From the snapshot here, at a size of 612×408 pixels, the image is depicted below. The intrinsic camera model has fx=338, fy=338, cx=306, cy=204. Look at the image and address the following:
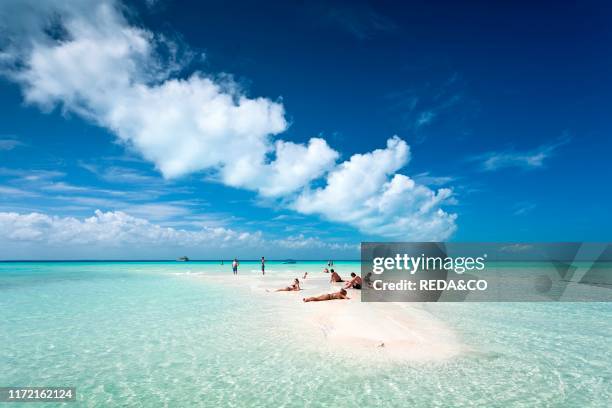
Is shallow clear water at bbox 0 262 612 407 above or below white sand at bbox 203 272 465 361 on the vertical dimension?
below

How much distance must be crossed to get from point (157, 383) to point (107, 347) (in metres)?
4.42

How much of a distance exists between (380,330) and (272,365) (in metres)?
5.38

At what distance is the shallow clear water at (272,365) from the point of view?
8.21m

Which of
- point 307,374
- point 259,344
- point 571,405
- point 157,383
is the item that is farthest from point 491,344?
point 157,383

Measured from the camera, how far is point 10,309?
65.4ft

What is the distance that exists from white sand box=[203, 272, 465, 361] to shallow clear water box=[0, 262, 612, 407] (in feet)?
2.70

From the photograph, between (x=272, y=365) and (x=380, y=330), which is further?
(x=380, y=330)

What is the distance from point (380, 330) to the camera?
13.8m

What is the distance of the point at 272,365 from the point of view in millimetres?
10305

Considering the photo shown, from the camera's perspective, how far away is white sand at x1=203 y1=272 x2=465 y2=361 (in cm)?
1146

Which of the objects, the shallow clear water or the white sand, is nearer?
the shallow clear water

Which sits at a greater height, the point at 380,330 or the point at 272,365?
the point at 380,330

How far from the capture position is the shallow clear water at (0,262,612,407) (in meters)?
8.21

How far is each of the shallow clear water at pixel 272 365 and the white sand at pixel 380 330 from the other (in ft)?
2.70
